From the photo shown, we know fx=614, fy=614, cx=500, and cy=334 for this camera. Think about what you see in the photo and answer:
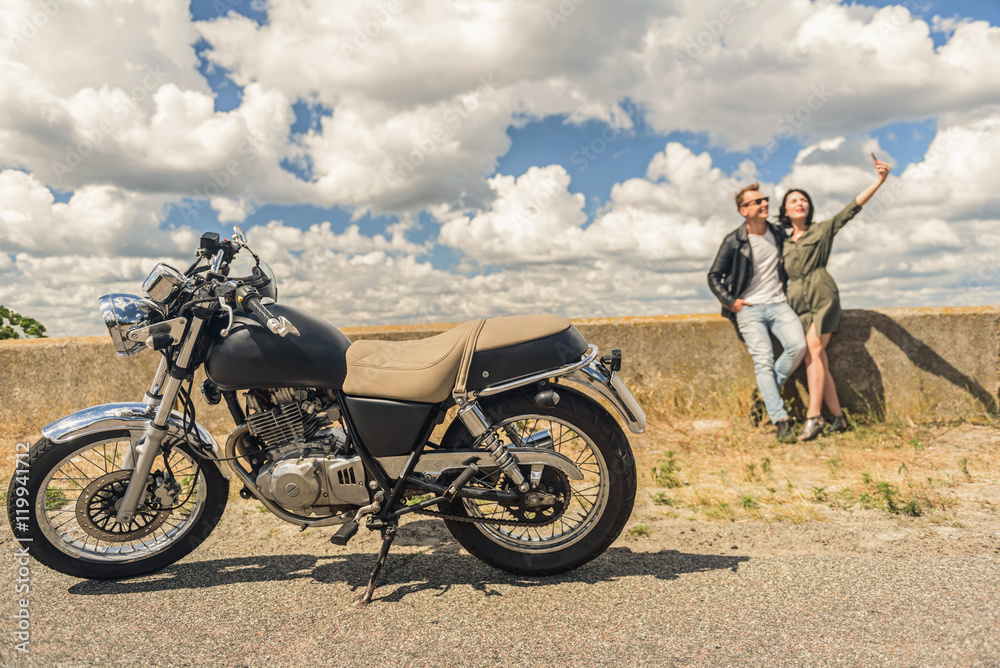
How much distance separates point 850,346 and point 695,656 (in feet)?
14.8

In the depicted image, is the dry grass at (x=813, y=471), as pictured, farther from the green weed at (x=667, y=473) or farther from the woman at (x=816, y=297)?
the woman at (x=816, y=297)

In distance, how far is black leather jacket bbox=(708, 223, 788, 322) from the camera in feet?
18.1

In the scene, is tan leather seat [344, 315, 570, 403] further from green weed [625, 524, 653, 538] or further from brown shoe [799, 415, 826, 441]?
brown shoe [799, 415, 826, 441]

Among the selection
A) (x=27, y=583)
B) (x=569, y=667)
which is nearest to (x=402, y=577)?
(x=569, y=667)

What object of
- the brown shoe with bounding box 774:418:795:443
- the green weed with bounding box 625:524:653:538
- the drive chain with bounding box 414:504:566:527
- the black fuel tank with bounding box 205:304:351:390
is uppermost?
the black fuel tank with bounding box 205:304:351:390

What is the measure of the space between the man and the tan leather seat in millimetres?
3229

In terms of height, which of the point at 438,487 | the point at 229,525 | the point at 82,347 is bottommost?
the point at 229,525

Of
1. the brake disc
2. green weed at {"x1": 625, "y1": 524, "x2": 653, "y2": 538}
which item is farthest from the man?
the brake disc

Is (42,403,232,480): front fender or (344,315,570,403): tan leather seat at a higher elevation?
(344,315,570,403): tan leather seat

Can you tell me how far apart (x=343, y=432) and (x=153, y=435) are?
913 millimetres

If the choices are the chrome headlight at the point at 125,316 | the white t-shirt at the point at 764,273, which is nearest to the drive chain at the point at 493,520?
the chrome headlight at the point at 125,316

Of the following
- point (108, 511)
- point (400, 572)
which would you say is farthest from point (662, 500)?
point (108, 511)

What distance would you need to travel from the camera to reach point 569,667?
2148 millimetres

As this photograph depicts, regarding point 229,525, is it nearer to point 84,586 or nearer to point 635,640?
point 84,586
